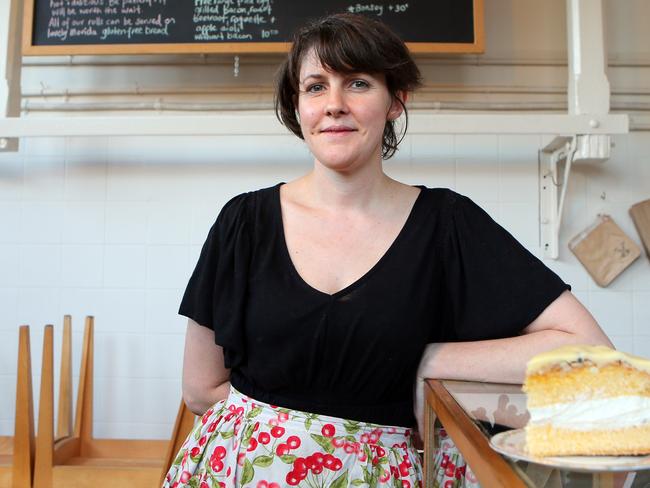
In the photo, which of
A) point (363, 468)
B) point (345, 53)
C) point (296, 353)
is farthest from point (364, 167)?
point (363, 468)

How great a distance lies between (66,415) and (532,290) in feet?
6.08

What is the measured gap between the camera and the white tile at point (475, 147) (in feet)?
7.72

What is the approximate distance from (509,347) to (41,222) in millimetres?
2027

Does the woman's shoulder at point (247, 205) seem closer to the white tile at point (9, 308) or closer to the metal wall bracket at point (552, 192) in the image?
the metal wall bracket at point (552, 192)

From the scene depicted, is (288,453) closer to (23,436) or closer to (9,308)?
(23,436)

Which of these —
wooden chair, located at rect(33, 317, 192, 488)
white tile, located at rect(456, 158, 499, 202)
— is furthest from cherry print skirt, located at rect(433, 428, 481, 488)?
white tile, located at rect(456, 158, 499, 202)

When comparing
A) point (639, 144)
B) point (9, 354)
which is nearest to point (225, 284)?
point (9, 354)

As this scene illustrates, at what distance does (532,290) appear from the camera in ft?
2.94

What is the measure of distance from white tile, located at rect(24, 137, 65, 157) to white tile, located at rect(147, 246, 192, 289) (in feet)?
1.60

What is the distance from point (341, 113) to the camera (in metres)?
0.89

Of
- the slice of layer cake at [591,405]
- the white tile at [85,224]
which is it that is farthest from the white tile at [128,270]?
the slice of layer cake at [591,405]

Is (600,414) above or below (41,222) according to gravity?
below

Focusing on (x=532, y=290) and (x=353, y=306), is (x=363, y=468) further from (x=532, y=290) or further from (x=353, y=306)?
(x=532, y=290)

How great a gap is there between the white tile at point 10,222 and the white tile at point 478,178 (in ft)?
5.17
